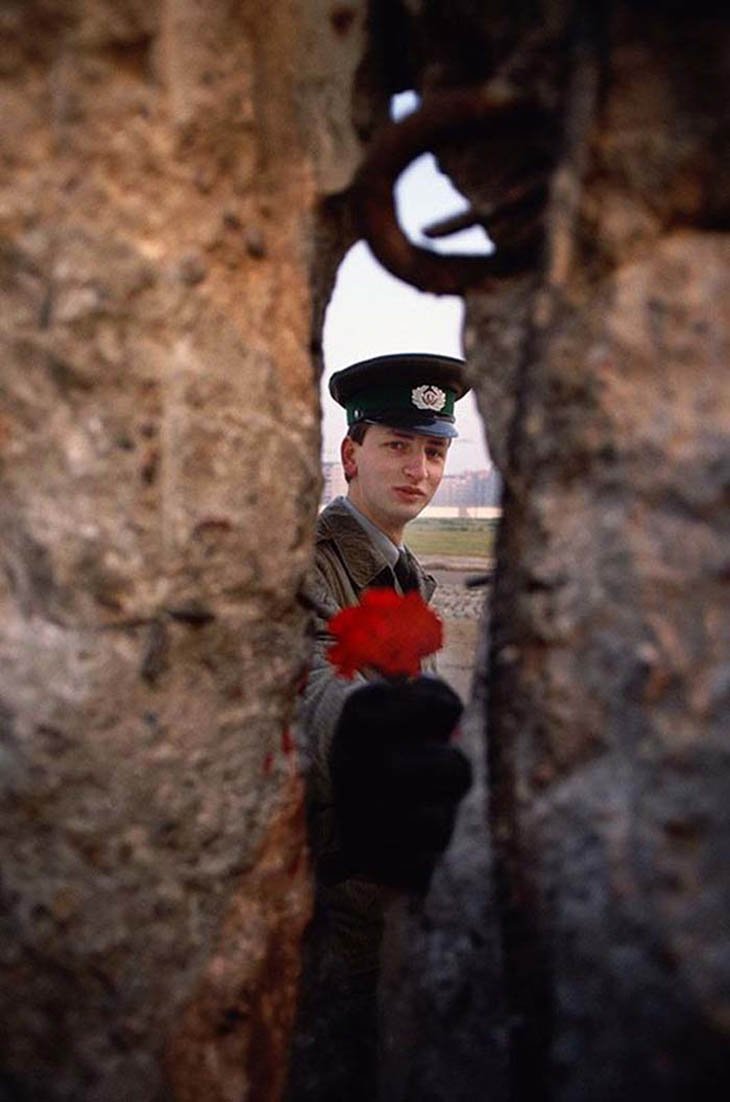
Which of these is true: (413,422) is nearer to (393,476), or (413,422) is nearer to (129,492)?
(393,476)

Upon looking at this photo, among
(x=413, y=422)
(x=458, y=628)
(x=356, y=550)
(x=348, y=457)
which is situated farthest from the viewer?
(x=458, y=628)

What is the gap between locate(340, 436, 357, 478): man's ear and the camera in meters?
2.37

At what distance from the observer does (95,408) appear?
79cm

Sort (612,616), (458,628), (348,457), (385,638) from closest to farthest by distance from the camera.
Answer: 1. (612,616)
2. (385,638)
3. (348,457)
4. (458,628)

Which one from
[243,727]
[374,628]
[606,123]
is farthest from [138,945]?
[606,123]

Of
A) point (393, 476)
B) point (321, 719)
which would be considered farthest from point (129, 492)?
point (393, 476)

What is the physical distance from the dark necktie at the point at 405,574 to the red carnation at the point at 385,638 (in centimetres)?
88

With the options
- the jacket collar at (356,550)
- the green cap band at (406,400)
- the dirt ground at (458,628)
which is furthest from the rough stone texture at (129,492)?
the dirt ground at (458,628)

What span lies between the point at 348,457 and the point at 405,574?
17.6 inches

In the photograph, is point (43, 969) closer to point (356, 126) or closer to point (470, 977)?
point (470, 977)

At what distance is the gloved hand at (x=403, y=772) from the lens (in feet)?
3.01

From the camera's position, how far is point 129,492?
0.80 metres

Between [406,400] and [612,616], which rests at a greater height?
[406,400]

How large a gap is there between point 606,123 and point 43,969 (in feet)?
3.44
